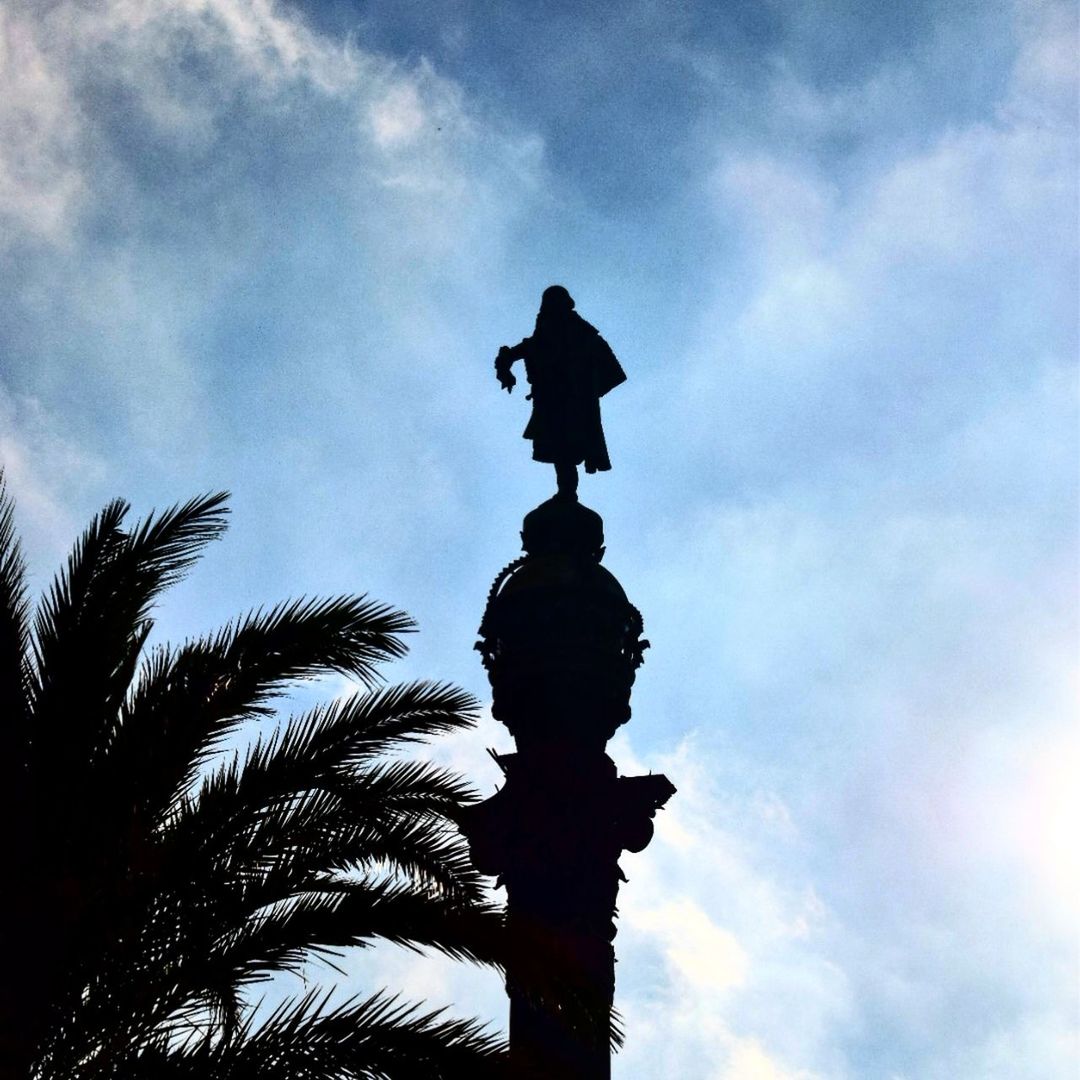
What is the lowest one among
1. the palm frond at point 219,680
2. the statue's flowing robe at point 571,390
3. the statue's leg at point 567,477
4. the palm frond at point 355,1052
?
the palm frond at point 355,1052

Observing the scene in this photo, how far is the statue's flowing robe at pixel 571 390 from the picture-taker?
12.7m

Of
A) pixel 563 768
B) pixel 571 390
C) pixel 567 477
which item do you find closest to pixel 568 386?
pixel 571 390

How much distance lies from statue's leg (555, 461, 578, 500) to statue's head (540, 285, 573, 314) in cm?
127

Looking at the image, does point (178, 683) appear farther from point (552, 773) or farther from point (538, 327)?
point (538, 327)

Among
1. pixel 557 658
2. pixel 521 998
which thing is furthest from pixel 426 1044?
pixel 557 658

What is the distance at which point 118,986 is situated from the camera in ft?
25.4

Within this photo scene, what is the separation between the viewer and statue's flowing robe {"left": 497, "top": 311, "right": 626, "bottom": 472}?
41.7ft

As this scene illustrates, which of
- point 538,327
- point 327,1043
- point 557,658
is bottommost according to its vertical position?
point 327,1043

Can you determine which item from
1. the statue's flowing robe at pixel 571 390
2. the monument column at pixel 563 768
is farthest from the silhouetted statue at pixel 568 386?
the monument column at pixel 563 768

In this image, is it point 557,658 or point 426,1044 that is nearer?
point 426,1044

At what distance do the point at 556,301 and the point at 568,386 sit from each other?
715 millimetres

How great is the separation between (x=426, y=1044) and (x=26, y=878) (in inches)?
79.7

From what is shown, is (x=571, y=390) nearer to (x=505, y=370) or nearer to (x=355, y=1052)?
(x=505, y=370)

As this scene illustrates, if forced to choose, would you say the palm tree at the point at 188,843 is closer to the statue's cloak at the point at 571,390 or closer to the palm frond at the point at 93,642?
the palm frond at the point at 93,642
